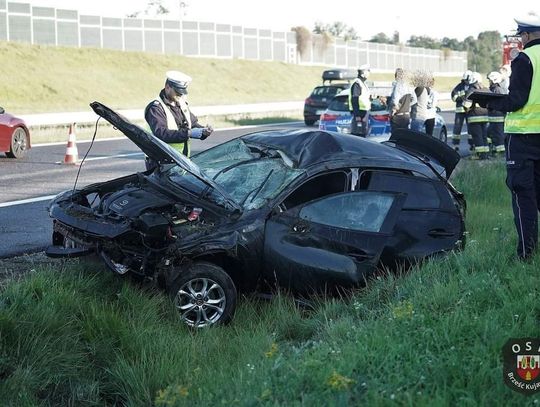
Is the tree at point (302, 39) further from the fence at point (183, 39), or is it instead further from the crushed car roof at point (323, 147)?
the crushed car roof at point (323, 147)

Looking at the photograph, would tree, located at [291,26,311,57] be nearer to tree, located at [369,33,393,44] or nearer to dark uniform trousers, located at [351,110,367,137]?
tree, located at [369,33,393,44]

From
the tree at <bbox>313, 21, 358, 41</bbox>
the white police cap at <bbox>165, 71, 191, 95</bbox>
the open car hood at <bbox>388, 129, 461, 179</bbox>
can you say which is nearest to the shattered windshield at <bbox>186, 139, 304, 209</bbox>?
Result: the white police cap at <bbox>165, 71, 191, 95</bbox>

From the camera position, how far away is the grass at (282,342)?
392 cm

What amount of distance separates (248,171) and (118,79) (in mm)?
40508

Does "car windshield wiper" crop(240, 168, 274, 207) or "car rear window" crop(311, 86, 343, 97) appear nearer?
"car windshield wiper" crop(240, 168, 274, 207)

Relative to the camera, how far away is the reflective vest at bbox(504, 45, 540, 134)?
5840mm

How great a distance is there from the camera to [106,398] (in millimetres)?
4855

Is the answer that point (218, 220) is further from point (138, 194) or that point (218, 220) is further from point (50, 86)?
point (50, 86)

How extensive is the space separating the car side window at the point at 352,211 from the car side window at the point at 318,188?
0.14 metres

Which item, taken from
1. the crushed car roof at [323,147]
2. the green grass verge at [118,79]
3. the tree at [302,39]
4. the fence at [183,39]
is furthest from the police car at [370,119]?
the tree at [302,39]

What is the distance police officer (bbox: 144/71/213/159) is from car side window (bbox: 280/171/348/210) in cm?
182

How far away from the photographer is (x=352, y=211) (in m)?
6.19

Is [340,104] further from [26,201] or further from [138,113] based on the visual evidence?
[138,113]

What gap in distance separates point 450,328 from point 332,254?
65.5 inches
